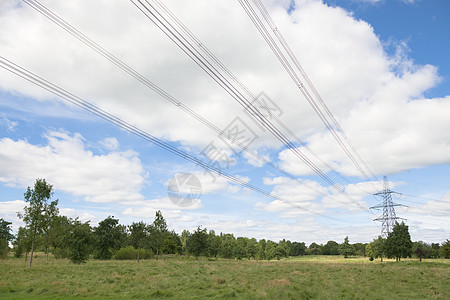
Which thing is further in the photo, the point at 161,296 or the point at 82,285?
the point at 82,285

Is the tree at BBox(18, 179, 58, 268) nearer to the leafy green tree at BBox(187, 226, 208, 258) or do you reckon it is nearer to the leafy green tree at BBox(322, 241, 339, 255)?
the leafy green tree at BBox(187, 226, 208, 258)

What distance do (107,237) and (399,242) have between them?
76426mm

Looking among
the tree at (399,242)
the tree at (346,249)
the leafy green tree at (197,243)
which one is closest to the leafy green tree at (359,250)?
the tree at (346,249)

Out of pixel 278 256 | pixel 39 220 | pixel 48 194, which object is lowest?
pixel 278 256

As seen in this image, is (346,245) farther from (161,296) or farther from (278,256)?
(161,296)

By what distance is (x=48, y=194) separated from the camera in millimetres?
46344

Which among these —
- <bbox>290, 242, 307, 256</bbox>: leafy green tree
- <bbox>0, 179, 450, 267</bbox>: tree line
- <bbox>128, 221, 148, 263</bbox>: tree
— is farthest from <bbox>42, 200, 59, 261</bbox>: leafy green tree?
<bbox>290, 242, 307, 256</bbox>: leafy green tree

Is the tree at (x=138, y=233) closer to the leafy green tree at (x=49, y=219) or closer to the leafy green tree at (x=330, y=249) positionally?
the leafy green tree at (x=49, y=219)

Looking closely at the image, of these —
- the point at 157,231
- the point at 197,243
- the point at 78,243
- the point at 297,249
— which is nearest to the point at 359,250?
the point at 297,249

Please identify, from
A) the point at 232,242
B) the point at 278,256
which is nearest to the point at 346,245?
the point at 278,256

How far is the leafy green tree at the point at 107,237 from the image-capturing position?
71812mm

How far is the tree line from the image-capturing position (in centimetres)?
4434

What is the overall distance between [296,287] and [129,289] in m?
13.6

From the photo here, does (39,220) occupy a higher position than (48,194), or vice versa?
(48,194)
